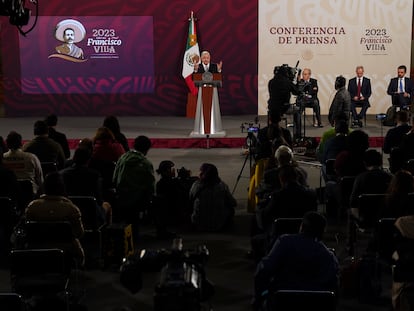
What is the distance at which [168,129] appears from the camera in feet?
48.5

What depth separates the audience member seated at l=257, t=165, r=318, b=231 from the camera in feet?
19.1

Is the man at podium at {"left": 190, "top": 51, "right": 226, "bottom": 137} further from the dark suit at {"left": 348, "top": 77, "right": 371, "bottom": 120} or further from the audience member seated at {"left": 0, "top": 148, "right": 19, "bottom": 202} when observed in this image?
the audience member seated at {"left": 0, "top": 148, "right": 19, "bottom": 202}

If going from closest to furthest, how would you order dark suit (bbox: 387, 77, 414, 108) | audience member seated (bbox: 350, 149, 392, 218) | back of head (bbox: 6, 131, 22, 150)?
audience member seated (bbox: 350, 149, 392, 218) < back of head (bbox: 6, 131, 22, 150) < dark suit (bbox: 387, 77, 414, 108)

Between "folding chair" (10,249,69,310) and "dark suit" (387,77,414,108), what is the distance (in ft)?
36.1

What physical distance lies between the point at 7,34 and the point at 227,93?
522cm

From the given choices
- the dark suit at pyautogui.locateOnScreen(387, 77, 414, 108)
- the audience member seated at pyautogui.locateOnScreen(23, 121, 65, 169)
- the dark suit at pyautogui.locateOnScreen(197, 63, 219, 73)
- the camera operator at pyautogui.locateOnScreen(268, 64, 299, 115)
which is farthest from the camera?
the dark suit at pyautogui.locateOnScreen(387, 77, 414, 108)

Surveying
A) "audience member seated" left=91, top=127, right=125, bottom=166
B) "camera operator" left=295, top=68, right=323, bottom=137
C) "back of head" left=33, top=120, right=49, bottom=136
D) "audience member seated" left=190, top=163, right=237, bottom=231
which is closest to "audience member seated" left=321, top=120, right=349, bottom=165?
"audience member seated" left=190, top=163, right=237, bottom=231

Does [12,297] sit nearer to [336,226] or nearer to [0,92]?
[336,226]

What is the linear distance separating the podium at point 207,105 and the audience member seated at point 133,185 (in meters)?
5.75

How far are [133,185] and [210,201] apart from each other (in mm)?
868

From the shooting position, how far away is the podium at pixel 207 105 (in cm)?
1293

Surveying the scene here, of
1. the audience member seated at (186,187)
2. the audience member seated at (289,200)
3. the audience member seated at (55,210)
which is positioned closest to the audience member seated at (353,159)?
the audience member seated at (289,200)

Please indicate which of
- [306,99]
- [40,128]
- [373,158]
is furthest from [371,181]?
[306,99]

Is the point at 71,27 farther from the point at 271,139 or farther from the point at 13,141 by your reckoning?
the point at 13,141
